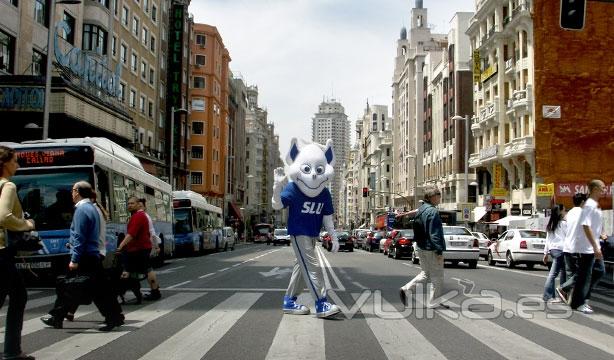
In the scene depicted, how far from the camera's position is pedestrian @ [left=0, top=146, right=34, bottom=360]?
16.7 ft

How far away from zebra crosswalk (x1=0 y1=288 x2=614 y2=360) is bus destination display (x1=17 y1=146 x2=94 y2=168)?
4.67 metres

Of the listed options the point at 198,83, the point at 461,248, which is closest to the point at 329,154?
the point at 461,248

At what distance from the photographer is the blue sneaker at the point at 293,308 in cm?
820

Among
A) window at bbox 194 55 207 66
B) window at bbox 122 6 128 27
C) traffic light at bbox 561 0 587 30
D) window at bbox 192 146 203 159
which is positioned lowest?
traffic light at bbox 561 0 587 30

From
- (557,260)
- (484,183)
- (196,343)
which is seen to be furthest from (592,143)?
(196,343)

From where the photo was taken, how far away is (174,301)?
9.91m

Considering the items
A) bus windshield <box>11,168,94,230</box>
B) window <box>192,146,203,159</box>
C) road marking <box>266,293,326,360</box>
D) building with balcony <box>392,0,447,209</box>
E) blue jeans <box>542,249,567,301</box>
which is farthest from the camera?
building with balcony <box>392,0,447,209</box>

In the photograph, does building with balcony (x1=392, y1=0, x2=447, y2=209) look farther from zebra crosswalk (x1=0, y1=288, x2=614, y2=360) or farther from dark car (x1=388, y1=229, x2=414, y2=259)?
zebra crosswalk (x1=0, y1=288, x2=614, y2=360)

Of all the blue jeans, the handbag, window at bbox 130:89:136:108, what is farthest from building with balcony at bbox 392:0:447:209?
Result: the handbag

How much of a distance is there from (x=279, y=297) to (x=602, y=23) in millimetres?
29291

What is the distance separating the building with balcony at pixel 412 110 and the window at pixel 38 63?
56.3 m

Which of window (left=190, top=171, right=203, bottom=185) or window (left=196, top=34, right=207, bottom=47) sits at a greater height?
window (left=196, top=34, right=207, bottom=47)

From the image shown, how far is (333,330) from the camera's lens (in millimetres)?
7031

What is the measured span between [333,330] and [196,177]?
207 feet
